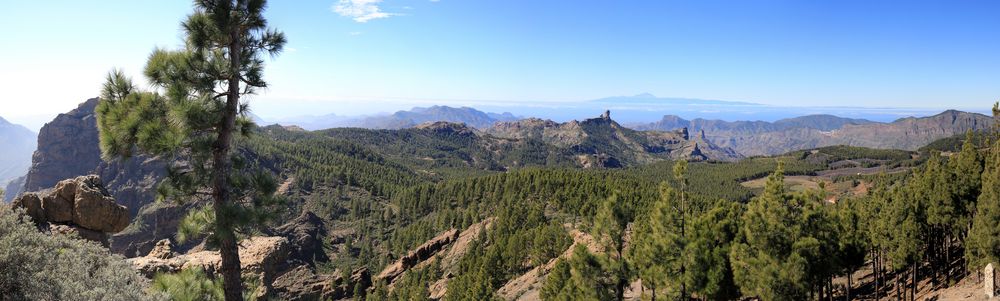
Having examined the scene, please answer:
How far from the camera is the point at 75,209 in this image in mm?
18484

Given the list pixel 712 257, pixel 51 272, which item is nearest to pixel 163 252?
pixel 51 272

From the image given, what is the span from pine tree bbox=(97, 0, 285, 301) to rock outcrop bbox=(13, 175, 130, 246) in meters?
12.8

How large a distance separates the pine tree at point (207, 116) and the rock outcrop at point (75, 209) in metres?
12.8

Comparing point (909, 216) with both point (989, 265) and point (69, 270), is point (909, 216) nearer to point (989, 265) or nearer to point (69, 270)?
point (989, 265)

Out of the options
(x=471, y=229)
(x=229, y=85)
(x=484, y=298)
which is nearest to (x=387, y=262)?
(x=471, y=229)

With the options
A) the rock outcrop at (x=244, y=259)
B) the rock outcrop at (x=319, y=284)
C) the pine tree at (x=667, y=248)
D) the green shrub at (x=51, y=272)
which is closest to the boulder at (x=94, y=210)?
the rock outcrop at (x=244, y=259)

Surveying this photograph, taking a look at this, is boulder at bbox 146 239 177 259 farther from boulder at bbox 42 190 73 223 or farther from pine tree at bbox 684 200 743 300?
pine tree at bbox 684 200 743 300

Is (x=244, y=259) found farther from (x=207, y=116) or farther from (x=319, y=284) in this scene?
(x=319, y=284)

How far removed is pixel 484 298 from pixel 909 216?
3532 centimetres

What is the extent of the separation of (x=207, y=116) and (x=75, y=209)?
15169 mm

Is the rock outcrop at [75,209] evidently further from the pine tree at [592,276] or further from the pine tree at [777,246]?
the pine tree at [777,246]

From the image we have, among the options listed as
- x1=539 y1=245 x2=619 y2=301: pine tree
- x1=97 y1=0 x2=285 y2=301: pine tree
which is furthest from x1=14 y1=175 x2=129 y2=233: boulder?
x1=539 y1=245 x2=619 y2=301: pine tree

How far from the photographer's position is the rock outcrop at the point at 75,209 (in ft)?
58.4

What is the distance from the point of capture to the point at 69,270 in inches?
383
